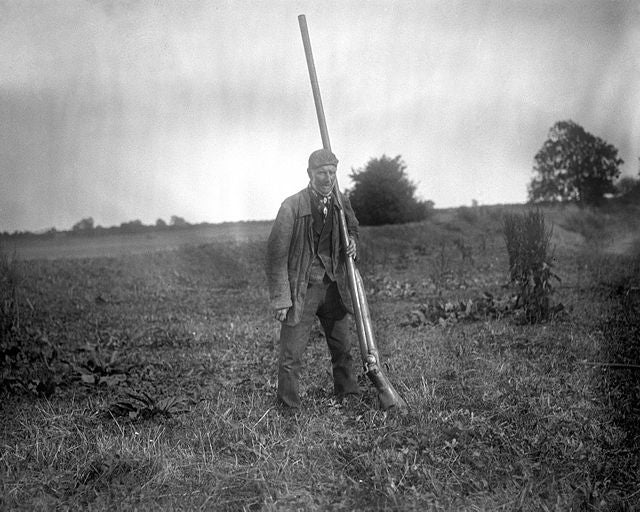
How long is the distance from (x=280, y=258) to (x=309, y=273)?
0.96 feet

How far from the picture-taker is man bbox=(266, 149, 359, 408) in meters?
4.31

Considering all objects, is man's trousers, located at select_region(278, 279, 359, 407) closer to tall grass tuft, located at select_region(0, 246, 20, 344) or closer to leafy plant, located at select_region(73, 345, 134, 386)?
leafy plant, located at select_region(73, 345, 134, 386)

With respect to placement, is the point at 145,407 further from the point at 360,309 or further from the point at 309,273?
the point at 360,309

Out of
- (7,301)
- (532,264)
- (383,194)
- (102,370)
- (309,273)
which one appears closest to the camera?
(309,273)

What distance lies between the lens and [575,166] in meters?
32.0

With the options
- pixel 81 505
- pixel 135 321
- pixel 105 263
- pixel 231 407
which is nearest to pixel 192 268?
pixel 105 263

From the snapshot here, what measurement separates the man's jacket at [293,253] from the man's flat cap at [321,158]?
0.26 m

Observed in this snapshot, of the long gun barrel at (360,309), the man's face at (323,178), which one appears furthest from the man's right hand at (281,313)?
the man's face at (323,178)

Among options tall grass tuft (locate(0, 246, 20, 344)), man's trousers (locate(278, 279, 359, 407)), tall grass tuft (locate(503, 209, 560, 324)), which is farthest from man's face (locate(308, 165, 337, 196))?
tall grass tuft (locate(0, 246, 20, 344))

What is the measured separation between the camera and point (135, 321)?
9.66 metres

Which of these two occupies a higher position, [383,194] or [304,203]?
[383,194]

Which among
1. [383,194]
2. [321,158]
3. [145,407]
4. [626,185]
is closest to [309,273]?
[321,158]

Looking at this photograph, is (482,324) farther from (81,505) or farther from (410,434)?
(81,505)

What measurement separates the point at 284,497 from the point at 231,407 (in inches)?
59.8
